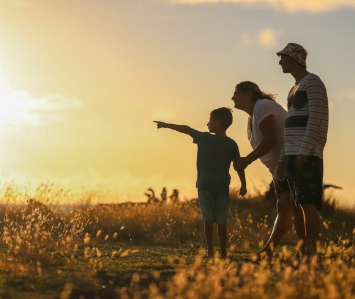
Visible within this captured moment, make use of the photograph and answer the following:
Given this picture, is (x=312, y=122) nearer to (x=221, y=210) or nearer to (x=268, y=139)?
(x=268, y=139)

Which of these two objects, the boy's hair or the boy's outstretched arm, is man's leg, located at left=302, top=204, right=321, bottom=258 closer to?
the boy's hair

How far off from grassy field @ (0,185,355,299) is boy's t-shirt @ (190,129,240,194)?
0.90 meters

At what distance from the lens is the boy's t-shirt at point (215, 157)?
8461mm

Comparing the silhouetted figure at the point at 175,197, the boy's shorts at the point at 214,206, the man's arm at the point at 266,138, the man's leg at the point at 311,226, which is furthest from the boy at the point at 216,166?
the silhouetted figure at the point at 175,197

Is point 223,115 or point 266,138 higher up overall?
point 223,115

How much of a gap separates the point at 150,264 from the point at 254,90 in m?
2.43

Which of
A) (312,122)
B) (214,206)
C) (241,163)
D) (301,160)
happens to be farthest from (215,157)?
(312,122)

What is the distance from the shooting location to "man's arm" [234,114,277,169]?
315 inches

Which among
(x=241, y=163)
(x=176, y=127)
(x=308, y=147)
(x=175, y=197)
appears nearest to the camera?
(x=308, y=147)

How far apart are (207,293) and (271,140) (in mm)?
3021

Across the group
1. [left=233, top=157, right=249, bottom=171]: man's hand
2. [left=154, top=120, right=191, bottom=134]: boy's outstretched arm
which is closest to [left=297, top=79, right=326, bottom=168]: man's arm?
[left=233, top=157, right=249, bottom=171]: man's hand

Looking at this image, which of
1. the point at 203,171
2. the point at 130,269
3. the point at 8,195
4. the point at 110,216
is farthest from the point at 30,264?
the point at 110,216

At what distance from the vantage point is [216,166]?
334 inches

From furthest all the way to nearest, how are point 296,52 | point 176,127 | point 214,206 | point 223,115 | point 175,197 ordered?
1. point 175,197
2. point 214,206
3. point 223,115
4. point 176,127
5. point 296,52
